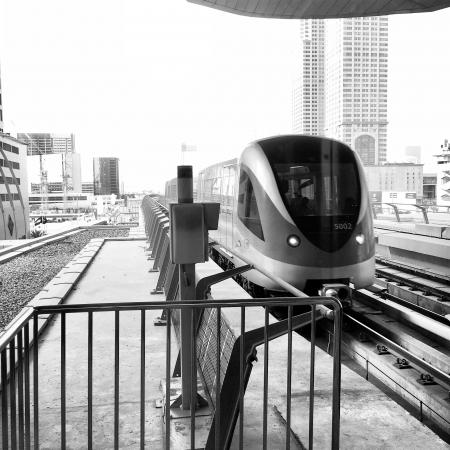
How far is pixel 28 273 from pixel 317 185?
604 centimetres

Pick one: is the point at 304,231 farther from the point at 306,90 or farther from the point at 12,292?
the point at 306,90

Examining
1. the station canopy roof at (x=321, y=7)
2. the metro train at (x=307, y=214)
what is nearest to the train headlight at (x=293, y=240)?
the metro train at (x=307, y=214)

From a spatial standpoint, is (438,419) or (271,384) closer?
(271,384)

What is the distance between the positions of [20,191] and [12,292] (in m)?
74.2

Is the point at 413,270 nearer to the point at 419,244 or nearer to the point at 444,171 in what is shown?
the point at 419,244

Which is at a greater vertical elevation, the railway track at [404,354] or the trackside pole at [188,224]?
the trackside pole at [188,224]

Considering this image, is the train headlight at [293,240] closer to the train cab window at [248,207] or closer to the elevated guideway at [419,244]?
the train cab window at [248,207]

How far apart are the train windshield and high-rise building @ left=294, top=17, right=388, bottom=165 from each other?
123 inches

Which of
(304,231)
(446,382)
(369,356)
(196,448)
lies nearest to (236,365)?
(196,448)

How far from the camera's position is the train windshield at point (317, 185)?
7.91m

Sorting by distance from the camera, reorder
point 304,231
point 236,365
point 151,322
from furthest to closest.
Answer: point 304,231 → point 151,322 → point 236,365

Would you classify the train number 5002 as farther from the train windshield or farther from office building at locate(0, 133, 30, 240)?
office building at locate(0, 133, 30, 240)

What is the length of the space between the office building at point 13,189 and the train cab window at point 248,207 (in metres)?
60.3

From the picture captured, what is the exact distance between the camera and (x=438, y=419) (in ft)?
15.7
